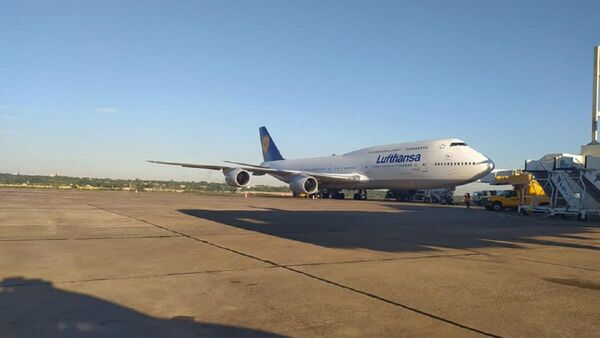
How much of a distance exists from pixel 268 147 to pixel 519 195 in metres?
37.1

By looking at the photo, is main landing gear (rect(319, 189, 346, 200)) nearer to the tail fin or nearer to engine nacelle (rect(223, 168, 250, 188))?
engine nacelle (rect(223, 168, 250, 188))

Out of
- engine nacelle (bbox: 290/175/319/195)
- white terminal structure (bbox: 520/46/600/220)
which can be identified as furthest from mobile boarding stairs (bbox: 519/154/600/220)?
engine nacelle (bbox: 290/175/319/195)

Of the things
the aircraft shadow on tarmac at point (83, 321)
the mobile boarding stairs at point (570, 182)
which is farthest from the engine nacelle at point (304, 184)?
the aircraft shadow on tarmac at point (83, 321)

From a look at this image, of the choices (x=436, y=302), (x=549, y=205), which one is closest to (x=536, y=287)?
(x=436, y=302)

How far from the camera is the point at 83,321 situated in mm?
4461

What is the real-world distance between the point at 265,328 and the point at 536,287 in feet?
12.7

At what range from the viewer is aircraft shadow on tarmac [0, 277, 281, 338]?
163 inches

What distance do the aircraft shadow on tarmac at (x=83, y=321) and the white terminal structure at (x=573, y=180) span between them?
19.6 meters

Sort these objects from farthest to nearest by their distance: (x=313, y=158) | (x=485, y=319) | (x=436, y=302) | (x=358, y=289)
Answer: (x=313, y=158) → (x=358, y=289) → (x=436, y=302) → (x=485, y=319)

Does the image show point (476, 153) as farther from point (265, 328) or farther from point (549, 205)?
point (265, 328)

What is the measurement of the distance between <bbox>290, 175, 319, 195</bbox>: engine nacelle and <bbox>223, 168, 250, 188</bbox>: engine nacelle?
3832 mm

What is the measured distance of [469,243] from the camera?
1104 cm

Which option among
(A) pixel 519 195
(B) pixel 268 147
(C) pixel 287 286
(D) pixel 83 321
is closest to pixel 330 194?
(B) pixel 268 147

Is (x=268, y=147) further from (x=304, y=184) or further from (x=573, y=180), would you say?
(x=573, y=180)
